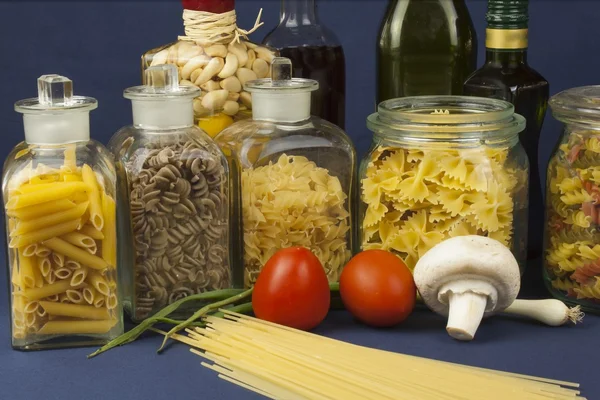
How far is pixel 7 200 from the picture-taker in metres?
1.66

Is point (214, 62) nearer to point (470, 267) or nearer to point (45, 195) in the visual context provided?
point (45, 195)

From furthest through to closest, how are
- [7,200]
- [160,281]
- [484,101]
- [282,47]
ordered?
[282,47] → [484,101] → [160,281] → [7,200]

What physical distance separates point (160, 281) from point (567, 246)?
69cm

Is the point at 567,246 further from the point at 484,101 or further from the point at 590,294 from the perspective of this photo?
the point at 484,101

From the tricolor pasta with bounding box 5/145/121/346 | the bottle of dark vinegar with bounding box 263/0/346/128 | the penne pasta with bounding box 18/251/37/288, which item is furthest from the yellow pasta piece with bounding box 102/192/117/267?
the bottle of dark vinegar with bounding box 263/0/346/128

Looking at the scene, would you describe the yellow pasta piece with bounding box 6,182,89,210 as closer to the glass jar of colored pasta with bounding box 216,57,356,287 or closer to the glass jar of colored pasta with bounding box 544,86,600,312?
the glass jar of colored pasta with bounding box 216,57,356,287

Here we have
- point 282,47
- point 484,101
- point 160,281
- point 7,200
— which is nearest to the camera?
point 7,200

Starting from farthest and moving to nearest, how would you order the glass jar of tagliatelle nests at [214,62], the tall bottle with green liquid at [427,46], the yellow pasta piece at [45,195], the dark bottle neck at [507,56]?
1. the tall bottle with green liquid at [427,46]
2. the dark bottle neck at [507,56]
3. the glass jar of tagliatelle nests at [214,62]
4. the yellow pasta piece at [45,195]

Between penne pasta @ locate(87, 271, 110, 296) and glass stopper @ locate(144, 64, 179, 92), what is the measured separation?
317 millimetres

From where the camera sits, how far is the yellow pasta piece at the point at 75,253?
64.5 inches

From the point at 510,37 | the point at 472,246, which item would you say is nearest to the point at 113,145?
the point at 472,246

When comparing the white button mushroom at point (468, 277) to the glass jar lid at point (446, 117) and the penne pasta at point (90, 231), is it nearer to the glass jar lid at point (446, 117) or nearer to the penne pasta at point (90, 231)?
the glass jar lid at point (446, 117)

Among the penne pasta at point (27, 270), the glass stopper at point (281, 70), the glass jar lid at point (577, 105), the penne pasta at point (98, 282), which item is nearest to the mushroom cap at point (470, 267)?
the glass jar lid at point (577, 105)

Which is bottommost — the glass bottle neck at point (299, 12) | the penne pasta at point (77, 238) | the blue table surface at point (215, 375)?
the blue table surface at point (215, 375)
